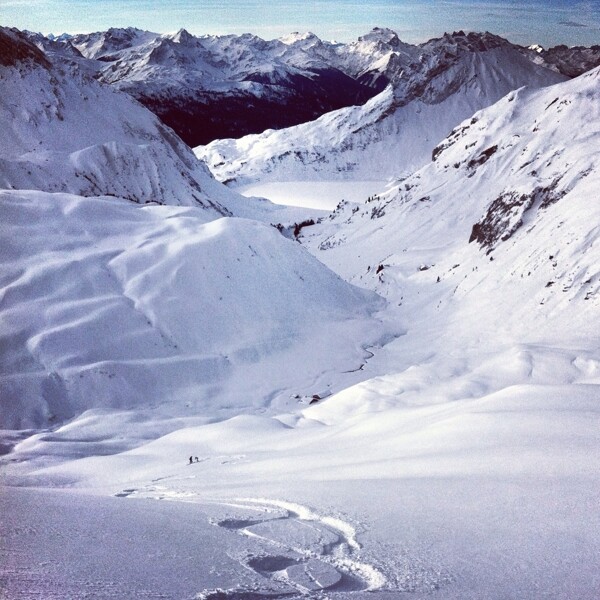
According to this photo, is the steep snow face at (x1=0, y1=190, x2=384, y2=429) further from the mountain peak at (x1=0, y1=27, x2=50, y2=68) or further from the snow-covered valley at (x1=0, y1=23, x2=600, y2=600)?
the mountain peak at (x1=0, y1=27, x2=50, y2=68)

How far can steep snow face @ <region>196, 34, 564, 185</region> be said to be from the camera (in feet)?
420

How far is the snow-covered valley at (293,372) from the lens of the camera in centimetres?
383

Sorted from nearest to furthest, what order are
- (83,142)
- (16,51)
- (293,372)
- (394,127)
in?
(293,372), (83,142), (16,51), (394,127)

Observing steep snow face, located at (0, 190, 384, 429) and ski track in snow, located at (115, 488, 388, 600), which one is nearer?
ski track in snow, located at (115, 488, 388, 600)

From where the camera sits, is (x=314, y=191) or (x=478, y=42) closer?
(x=314, y=191)

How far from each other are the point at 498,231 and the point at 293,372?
1788cm

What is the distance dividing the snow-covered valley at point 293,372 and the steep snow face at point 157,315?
108 millimetres

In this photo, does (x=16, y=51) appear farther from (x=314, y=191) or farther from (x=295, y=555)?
(x=295, y=555)

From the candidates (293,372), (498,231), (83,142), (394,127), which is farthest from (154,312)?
(394,127)

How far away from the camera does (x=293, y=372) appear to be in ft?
80.8

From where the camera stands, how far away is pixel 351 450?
927 centimetres

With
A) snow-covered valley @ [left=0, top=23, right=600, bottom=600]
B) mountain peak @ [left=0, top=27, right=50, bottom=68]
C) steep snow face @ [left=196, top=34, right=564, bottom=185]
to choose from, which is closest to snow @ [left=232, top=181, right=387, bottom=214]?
steep snow face @ [left=196, top=34, right=564, bottom=185]

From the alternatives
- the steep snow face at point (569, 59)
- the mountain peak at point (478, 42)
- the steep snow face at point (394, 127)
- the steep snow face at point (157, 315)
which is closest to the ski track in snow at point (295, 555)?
Answer: the steep snow face at point (157, 315)

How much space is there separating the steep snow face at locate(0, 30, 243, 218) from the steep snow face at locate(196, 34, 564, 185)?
192 feet
